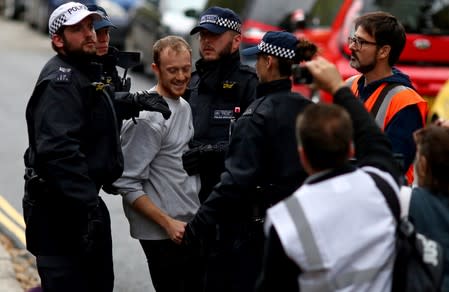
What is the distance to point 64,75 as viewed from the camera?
5.35 metres

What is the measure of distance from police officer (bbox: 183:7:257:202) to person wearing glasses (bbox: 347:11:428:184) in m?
0.65

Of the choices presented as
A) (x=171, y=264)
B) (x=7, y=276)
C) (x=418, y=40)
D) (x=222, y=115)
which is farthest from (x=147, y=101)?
(x=418, y=40)

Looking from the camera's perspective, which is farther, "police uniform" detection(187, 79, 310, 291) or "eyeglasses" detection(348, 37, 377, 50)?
"eyeglasses" detection(348, 37, 377, 50)

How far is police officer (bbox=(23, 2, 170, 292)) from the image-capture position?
525cm

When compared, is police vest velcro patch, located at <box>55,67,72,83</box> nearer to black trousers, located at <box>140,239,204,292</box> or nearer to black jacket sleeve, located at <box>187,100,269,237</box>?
black jacket sleeve, located at <box>187,100,269,237</box>

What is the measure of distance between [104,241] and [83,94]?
81 cm

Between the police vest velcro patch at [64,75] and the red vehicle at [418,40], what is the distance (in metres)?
6.64

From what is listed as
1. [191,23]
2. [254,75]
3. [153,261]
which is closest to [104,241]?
[153,261]

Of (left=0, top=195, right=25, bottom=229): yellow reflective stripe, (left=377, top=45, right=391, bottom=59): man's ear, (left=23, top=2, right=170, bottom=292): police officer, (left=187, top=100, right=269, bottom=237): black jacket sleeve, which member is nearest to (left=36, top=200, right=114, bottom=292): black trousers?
(left=23, top=2, right=170, bottom=292): police officer

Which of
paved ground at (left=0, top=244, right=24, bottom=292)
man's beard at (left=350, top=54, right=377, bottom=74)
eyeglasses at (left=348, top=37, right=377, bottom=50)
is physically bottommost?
paved ground at (left=0, top=244, right=24, bottom=292)

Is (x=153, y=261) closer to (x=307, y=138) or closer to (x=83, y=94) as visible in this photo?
(x=83, y=94)

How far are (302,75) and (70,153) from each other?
4.27ft

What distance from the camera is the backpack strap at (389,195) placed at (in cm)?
394

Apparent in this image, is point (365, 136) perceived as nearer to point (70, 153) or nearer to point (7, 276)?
point (70, 153)
